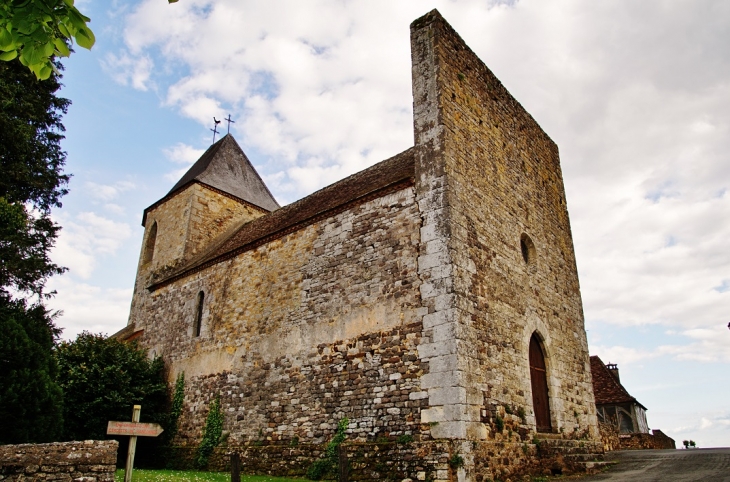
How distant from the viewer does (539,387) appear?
36.9 ft

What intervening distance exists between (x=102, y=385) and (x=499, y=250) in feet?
36.1

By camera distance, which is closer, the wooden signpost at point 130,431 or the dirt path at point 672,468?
the wooden signpost at point 130,431

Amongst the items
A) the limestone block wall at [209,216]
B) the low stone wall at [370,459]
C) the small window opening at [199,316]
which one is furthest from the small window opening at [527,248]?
the limestone block wall at [209,216]

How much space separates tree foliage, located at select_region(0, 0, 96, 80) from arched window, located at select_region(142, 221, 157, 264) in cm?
1809

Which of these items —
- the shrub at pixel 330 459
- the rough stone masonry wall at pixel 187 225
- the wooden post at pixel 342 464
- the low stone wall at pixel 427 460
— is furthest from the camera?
the rough stone masonry wall at pixel 187 225

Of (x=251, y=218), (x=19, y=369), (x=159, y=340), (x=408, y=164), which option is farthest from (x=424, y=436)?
(x=251, y=218)

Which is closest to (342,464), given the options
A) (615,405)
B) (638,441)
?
(638,441)

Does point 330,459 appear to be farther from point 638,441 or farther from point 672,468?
point 638,441

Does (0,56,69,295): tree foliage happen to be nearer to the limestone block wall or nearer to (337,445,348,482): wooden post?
the limestone block wall

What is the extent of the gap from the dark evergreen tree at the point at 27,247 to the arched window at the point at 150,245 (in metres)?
7.35

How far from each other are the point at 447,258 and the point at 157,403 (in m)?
10.4

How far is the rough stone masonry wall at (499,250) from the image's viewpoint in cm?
942

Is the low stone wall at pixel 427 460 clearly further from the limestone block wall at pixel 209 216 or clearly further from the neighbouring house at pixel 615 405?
the neighbouring house at pixel 615 405

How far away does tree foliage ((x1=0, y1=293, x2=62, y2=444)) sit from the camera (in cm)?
966
